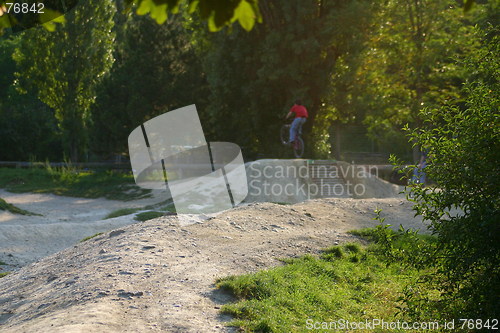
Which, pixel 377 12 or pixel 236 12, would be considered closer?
pixel 236 12

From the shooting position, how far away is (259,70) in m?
22.2

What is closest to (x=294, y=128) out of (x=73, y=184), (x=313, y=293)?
(x=73, y=184)

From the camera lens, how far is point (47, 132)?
3212 cm

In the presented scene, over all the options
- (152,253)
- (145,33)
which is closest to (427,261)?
(152,253)

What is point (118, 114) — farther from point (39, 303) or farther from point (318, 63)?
point (39, 303)

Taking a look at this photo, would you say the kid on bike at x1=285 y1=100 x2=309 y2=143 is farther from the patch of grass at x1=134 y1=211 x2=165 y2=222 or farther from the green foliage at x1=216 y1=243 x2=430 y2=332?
the green foliage at x1=216 y1=243 x2=430 y2=332

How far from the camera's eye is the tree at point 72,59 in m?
25.1

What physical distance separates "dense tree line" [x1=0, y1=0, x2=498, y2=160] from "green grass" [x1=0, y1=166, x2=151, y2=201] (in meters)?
2.98

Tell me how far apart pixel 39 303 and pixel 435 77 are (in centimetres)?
1541

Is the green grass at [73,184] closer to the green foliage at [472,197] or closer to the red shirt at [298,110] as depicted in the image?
the red shirt at [298,110]

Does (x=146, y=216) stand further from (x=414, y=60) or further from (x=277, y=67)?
(x=277, y=67)

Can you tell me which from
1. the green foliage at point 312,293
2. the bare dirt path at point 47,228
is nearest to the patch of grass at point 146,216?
the bare dirt path at point 47,228

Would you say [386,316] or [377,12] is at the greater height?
[377,12]

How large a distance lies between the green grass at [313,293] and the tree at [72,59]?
19.7 meters
